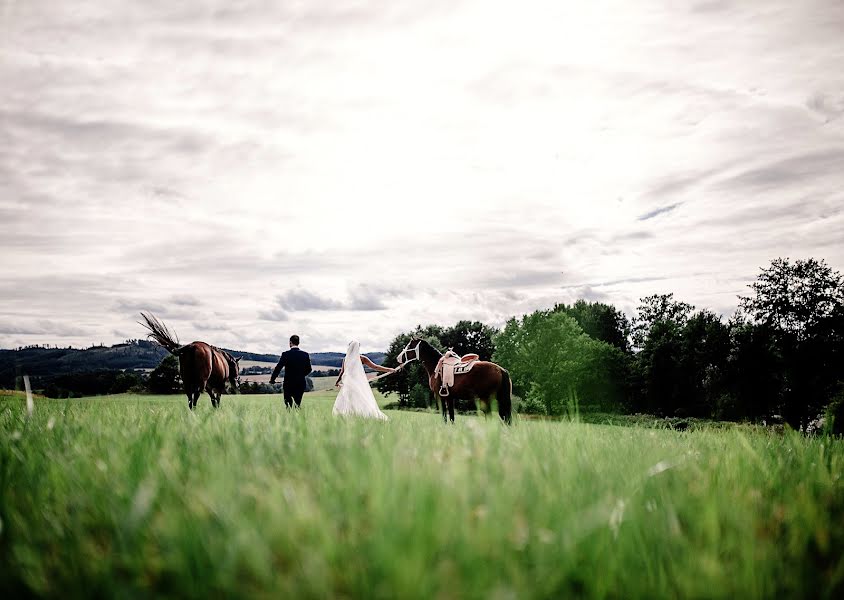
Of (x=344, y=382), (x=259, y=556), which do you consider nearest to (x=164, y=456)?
(x=259, y=556)

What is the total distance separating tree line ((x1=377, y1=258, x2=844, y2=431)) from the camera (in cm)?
5128

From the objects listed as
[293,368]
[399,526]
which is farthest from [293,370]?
[399,526]

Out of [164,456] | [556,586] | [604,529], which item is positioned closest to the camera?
[556,586]

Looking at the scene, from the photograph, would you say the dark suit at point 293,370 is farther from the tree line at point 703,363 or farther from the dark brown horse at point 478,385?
the tree line at point 703,363

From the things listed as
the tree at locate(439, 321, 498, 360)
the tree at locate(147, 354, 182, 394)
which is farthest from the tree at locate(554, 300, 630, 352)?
the tree at locate(147, 354, 182, 394)

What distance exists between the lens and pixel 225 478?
9.15 ft

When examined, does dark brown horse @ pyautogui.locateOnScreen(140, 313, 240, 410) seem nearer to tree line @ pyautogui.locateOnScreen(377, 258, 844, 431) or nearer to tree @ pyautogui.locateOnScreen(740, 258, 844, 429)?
tree line @ pyautogui.locateOnScreen(377, 258, 844, 431)

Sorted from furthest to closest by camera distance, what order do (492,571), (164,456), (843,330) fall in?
(843,330) → (164,456) → (492,571)

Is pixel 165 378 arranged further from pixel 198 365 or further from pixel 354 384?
pixel 354 384

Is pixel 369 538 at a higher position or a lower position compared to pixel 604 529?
higher

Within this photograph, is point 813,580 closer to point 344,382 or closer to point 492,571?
point 492,571

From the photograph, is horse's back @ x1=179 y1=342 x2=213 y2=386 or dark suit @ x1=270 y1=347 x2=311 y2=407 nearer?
dark suit @ x1=270 y1=347 x2=311 y2=407

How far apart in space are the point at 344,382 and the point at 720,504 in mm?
14135

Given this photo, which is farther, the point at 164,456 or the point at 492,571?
the point at 164,456
